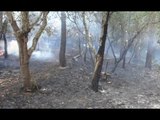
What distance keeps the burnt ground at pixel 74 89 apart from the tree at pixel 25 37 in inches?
23.0

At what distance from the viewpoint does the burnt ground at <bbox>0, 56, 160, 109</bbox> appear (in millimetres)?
10891

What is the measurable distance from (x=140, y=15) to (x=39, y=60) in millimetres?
6955

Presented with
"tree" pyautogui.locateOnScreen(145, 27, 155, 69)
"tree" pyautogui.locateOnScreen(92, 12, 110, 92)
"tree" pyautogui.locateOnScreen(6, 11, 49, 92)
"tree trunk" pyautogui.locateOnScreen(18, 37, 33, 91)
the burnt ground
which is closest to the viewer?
"tree" pyautogui.locateOnScreen(6, 11, 49, 92)

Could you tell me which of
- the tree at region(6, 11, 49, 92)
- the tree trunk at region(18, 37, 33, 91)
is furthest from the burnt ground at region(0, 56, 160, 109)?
the tree at region(6, 11, 49, 92)

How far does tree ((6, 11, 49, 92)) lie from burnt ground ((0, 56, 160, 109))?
1.91 feet

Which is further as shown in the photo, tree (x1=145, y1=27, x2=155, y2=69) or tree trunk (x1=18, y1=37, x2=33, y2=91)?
tree (x1=145, y1=27, x2=155, y2=69)

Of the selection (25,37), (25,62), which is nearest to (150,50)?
(25,62)

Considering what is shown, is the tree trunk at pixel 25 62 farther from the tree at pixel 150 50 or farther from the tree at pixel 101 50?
the tree at pixel 150 50

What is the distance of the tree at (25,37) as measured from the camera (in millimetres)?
10227

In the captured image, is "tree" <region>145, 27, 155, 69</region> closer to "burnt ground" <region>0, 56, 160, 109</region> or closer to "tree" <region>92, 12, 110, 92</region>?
"burnt ground" <region>0, 56, 160, 109</region>

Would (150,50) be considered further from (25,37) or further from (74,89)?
(25,37)

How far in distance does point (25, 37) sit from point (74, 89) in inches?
134

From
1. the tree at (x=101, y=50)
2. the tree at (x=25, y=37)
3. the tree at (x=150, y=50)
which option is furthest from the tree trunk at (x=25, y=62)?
the tree at (x=150, y=50)
